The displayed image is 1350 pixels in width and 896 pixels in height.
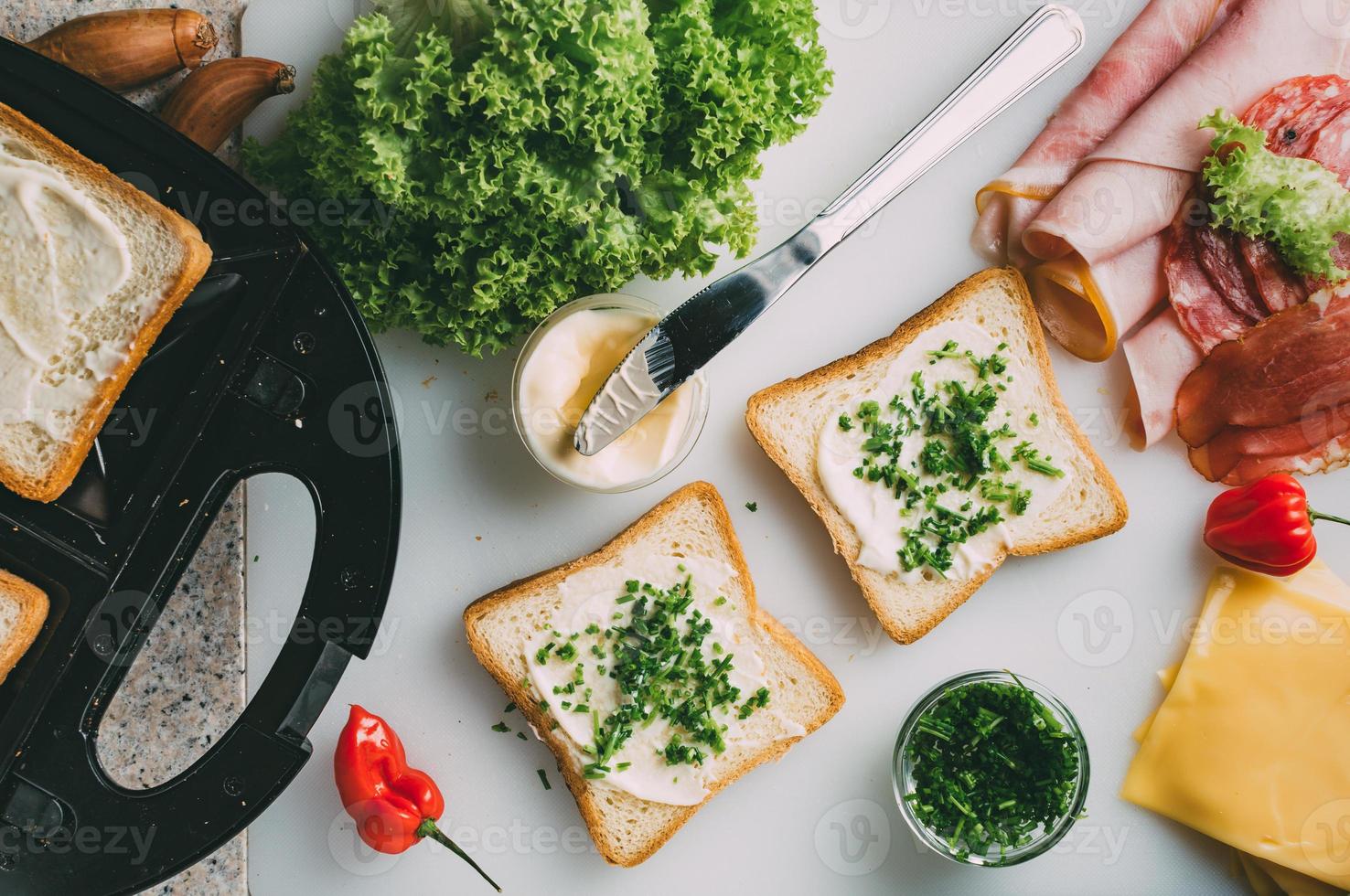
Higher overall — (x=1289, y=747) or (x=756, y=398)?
(x=756, y=398)

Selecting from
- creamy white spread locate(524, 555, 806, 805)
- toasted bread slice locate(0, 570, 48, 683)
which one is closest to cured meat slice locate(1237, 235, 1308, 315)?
creamy white spread locate(524, 555, 806, 805)

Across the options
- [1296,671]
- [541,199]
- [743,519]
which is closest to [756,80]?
[541,199]

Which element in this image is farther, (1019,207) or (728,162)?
(1019,207)

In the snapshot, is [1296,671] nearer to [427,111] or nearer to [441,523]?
[441,523]

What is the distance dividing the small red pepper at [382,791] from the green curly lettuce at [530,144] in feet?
3.38

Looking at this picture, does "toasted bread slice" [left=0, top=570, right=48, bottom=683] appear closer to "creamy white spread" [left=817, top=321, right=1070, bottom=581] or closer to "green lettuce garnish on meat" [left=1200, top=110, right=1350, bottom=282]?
"creamy white spread" [left=817, top=321, right=1070, bottom=581]

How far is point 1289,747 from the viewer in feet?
8.80

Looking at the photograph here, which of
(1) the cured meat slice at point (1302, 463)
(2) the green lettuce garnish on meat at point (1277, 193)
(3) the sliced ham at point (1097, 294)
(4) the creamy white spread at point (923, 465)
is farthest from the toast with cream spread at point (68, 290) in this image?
(1) the cured meat slice at point (1302, 463)

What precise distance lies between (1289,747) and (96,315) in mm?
3136

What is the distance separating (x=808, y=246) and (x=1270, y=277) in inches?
51.6

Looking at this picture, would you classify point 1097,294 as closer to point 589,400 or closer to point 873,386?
point 873,386

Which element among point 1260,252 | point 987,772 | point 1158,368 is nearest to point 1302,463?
point 1158,368

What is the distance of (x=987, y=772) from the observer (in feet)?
8.67

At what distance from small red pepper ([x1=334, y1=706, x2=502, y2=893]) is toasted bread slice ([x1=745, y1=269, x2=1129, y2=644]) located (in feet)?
4.06
